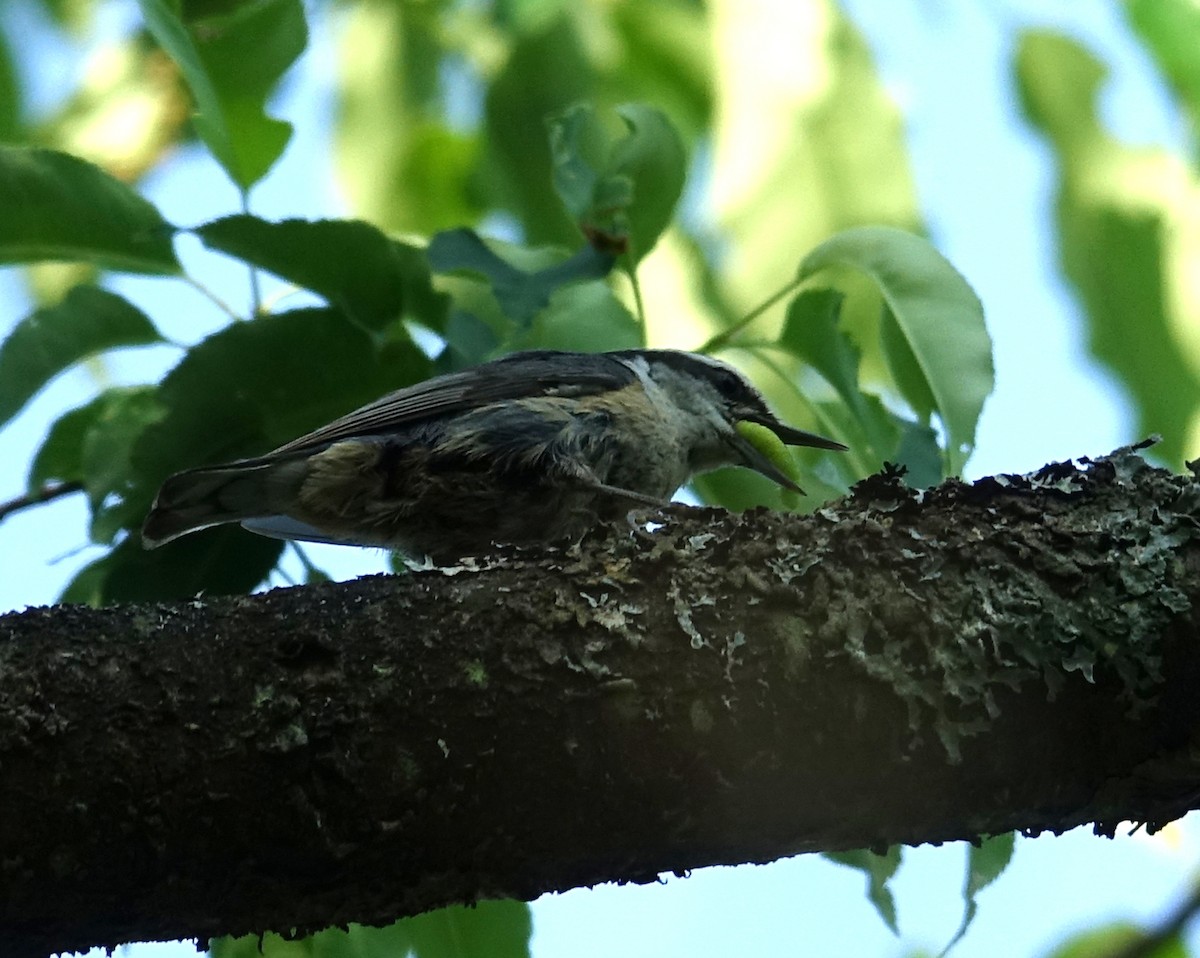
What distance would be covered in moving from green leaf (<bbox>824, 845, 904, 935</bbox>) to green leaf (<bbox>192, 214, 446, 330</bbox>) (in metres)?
1.28

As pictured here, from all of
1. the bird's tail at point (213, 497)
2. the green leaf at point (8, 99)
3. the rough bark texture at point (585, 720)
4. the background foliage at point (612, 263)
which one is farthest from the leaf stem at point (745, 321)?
the green leaf at point (8, 99)

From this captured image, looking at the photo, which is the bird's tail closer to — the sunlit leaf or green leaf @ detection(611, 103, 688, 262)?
green leaf @ detection(611, 103, 688, 262)

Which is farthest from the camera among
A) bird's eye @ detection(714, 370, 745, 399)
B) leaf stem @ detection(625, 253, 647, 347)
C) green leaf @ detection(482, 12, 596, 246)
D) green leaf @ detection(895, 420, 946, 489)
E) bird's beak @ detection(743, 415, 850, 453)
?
bird's eye @ detection(714, 370, 745, 399)

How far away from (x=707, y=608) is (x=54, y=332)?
156cm

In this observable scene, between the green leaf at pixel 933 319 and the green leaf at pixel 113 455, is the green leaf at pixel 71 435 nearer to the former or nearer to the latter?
the green leaf at pixel 113 455

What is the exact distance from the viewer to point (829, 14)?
3498mm

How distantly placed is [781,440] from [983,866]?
1401 mm

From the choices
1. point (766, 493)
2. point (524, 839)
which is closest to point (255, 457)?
point (766, 493)

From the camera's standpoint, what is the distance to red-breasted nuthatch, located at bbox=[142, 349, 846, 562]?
3107 mm

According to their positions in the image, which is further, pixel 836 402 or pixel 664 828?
pixel 836 402

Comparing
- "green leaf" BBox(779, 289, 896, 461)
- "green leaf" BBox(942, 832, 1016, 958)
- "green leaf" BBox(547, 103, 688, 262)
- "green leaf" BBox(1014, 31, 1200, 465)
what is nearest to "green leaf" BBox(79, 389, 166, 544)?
"green leaf" BBox(547, 103, 688, 262)

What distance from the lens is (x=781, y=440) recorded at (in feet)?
11.5

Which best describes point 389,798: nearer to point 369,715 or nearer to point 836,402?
point 369,715

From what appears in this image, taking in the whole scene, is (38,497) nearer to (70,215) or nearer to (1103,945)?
(70,215)
